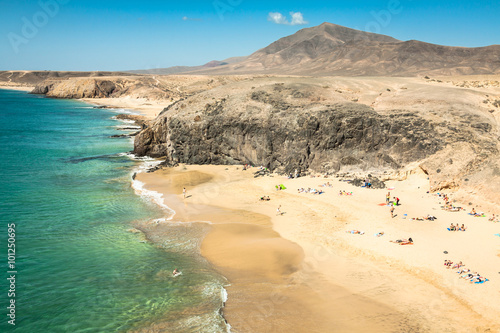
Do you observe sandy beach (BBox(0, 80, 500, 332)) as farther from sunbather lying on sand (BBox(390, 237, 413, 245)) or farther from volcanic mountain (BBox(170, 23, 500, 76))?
volcanic mountain (BBox(170, 23, 500, 76))

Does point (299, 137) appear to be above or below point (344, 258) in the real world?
above

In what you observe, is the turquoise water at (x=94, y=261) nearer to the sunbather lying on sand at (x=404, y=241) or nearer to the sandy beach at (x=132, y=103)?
the sunbather lying on sand at (x=404, y=241)

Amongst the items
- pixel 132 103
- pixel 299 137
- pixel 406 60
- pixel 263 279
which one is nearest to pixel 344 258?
pixel 263 279

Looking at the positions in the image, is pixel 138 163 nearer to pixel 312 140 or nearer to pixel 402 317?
pixel 312 140

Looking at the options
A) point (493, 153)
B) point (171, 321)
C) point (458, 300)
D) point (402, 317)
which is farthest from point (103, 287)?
point (493, 153)

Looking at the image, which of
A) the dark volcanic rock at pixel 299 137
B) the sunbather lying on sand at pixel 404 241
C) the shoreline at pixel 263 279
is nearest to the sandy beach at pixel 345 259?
the shoreline at pixel 263 279

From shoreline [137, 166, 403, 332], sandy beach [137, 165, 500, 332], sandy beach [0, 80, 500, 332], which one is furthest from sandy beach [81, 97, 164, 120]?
shoreline [137, 166, 403, 332]

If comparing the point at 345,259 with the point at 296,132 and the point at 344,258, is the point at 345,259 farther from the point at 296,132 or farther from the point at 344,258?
the point at 296,132
